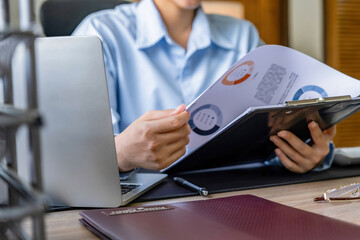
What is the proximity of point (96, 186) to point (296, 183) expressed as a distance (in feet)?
1.17

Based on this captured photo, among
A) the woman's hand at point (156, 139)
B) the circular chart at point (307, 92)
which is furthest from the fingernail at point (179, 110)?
the circular chart at point (307, 92)

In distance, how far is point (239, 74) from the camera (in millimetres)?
742

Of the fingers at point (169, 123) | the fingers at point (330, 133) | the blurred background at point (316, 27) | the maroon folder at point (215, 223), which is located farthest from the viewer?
the blurred background at point (316, 27)

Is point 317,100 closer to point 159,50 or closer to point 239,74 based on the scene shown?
point 239,74

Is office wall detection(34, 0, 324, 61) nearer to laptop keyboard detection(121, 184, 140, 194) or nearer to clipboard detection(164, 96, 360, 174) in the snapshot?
clipboard detection(164, 96, 360, 174)

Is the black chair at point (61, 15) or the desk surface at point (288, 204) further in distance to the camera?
the black chair at point (61, 15)

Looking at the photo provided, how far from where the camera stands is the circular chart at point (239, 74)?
73cm

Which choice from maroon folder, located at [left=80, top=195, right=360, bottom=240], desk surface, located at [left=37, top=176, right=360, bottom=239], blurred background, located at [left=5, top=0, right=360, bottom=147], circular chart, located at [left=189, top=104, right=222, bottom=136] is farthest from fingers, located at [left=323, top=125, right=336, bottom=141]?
blurred background, located at [left=5, top=0, right=360, bottom=147]

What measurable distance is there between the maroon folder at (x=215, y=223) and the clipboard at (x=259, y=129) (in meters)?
0.19

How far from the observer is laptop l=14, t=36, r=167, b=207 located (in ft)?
1.95

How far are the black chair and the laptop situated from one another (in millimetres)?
724

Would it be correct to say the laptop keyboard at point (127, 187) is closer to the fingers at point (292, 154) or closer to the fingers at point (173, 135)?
the fingers at point (173, 135)

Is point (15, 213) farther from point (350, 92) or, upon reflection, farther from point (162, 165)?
point (350, 92)

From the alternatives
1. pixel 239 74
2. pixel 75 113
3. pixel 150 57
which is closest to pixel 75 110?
pixel 75 113
